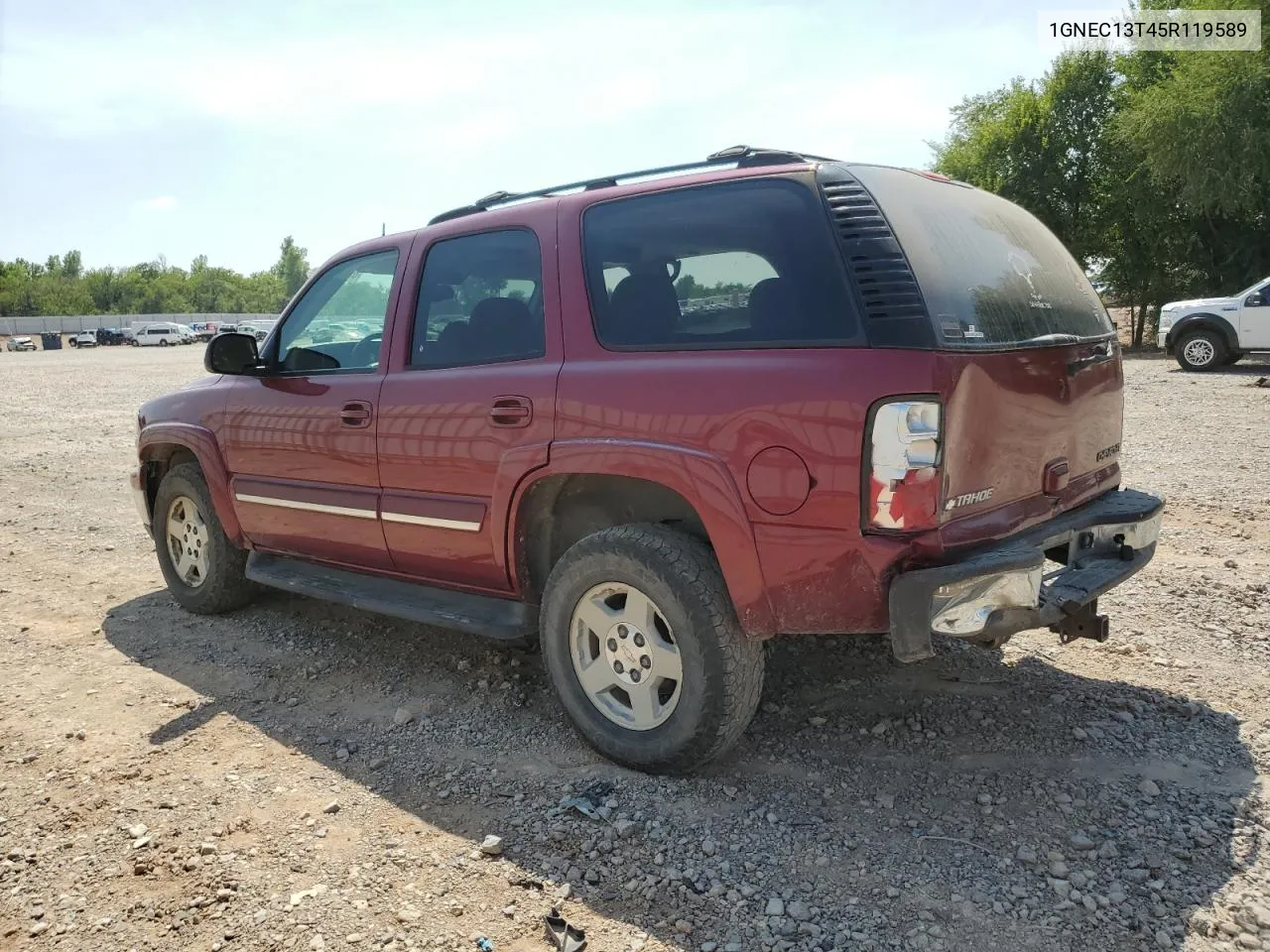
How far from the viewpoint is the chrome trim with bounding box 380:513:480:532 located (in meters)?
3.75

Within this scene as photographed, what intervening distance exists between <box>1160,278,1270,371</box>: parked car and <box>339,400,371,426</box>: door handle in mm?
16037

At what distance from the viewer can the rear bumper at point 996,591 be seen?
8.93 feet

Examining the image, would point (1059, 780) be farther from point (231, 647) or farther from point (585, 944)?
point (231, 647)

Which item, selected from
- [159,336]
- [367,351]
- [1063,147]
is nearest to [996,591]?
[367,351]

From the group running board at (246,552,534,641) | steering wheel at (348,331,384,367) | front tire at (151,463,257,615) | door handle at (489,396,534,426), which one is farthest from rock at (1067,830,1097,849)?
front tire at (151,463,257,615)

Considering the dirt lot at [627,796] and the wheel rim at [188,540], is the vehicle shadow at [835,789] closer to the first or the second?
the dirt lot at [627,796]

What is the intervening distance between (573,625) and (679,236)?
142cm

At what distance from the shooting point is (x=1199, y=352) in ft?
52.9

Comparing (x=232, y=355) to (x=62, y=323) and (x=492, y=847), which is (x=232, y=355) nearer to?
(x=492, y=847)

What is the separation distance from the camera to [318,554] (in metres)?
4.58

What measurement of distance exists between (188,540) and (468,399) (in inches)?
102

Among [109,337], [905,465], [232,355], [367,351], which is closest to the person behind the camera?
[905,465]

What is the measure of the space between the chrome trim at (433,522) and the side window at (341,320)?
2.20ft

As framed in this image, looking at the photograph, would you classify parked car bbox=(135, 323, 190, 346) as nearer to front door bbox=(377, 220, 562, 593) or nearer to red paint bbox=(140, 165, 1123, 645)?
red paint bbox=(140, 165, 1123, 645)
